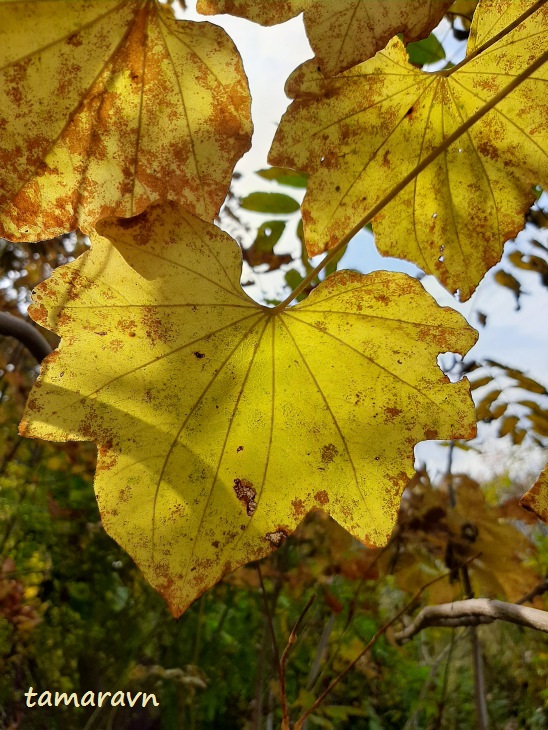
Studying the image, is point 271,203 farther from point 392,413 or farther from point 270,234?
point 392,413

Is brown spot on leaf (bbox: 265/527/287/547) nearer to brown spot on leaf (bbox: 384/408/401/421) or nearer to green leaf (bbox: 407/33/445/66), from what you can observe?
brown spot on leaf (bbox: 384/408/401/421)

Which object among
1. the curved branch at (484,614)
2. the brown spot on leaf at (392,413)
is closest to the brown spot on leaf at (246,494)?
the brown spot on leaf at (392,413)

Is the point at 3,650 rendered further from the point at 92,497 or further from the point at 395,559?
the point at 395,559

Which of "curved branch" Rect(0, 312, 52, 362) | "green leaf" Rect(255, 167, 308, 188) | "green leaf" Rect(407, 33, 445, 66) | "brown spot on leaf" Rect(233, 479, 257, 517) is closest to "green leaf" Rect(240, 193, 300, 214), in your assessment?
"green leaf" Rect(255, 167, 308, 188)

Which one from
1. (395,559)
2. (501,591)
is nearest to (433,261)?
(501,591)

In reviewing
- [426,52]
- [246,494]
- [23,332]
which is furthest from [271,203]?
[246,494]

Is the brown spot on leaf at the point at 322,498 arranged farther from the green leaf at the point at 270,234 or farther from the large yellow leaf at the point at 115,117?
the green leaf at the point at 270,234
